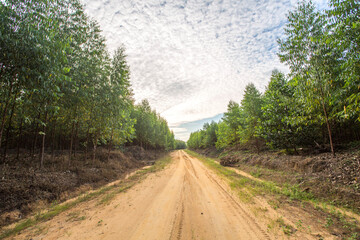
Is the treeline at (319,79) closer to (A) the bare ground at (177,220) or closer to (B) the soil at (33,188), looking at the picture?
(A) the bare ground at (177,220)

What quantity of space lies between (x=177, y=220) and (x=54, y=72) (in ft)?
23.0

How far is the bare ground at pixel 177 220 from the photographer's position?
3850 millimetres

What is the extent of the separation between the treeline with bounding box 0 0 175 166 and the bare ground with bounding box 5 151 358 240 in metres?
4.00

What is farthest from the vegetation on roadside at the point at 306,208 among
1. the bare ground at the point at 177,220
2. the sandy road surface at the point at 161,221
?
the sandy road surface at the point at 161,221

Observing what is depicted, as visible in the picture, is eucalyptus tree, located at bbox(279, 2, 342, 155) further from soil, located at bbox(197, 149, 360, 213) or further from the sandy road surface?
the sandy road surface

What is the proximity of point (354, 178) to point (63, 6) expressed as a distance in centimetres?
1897

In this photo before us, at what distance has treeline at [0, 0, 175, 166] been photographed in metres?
5.21

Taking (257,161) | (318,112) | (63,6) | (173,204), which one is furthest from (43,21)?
(257,161)

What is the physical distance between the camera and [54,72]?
5.59 m

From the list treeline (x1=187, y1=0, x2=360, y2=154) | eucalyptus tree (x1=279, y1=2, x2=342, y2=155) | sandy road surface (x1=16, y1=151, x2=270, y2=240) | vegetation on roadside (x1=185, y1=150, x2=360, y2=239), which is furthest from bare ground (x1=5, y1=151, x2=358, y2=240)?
eucalyptus tree (x1=279, y1=2, x2=342, y2=155)

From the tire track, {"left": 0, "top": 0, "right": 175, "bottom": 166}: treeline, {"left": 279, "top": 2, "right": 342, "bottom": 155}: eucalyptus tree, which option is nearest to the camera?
the tire track

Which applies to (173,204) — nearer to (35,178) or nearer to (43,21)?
(35,178)

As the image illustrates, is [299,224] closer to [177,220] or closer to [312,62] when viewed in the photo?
[177,220]

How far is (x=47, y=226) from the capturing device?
4.40 meters
